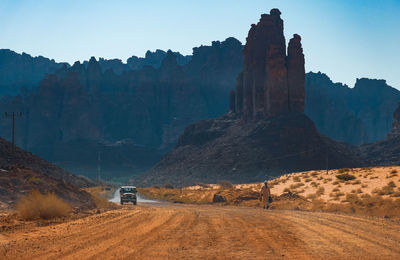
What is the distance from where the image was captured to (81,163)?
188000 millimetres

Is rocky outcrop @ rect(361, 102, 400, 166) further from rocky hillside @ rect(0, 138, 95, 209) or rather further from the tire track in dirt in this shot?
the tire track in dirt

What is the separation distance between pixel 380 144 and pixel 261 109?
36.8 m

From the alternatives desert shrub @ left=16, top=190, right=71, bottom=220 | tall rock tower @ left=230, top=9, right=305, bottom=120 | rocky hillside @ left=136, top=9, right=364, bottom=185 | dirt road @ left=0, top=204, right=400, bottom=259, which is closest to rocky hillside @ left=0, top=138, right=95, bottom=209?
desert shrub @ left=16, top=190, right=71, bottom=220

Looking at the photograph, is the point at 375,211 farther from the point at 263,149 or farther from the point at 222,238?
the point at 263,149

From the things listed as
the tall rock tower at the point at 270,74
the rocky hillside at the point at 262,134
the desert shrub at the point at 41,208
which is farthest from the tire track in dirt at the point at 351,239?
the tall rock tower at the point at 270,74

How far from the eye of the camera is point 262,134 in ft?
396

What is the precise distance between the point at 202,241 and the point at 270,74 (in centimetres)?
11703

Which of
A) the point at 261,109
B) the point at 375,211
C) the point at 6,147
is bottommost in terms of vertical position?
the point at 375,211

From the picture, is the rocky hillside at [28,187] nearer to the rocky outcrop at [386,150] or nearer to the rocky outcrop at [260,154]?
the rocky outcrop at [260,154]

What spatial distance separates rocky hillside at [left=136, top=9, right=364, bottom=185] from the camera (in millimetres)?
113750

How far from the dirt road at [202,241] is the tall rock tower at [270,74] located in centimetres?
10902

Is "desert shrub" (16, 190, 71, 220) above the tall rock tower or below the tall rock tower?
below

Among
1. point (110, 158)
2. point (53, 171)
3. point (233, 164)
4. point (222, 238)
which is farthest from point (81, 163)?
point (222, 238)

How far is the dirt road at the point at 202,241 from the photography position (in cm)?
1205
